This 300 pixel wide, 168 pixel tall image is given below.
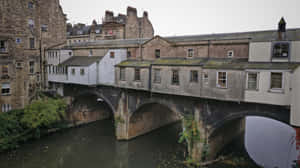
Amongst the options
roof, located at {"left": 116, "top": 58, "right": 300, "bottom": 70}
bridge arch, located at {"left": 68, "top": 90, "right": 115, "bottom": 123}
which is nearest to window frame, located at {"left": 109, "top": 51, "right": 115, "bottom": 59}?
roof, located at {"left": 116, "top": 58, "right": 300, "bottom": 70}

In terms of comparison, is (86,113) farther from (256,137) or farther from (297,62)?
(297,62)

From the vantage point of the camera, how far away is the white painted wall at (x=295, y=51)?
50.5ft

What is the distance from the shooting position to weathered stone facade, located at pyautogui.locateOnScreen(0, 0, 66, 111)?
2872 cm

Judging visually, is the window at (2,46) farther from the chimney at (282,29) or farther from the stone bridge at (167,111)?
the chimney at (282,29)

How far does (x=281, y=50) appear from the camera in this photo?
16.0 m

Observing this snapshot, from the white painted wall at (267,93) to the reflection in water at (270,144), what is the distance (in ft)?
14.9

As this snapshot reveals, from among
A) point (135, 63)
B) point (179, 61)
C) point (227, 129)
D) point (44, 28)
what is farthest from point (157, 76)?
point (44, 28)

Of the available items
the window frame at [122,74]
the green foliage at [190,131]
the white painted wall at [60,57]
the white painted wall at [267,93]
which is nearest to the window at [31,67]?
the white painted wall at [60,57]

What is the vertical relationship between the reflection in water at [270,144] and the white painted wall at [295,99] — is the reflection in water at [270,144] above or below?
below

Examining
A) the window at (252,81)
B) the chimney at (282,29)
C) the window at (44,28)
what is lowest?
the window at (252,81)

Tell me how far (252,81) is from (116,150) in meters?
17.9

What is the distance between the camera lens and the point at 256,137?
31703 mm

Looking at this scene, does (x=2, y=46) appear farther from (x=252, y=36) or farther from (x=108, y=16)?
(x=252, y=36)

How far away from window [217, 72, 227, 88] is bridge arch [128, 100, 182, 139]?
687 centimetres
